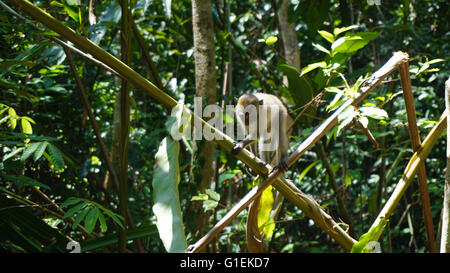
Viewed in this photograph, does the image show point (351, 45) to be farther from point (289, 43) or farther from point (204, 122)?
point (289, 43)

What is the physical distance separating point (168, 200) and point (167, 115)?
1969 millimetres

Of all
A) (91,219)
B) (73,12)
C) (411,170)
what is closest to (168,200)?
(91,219)

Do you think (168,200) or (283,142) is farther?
(283,142)

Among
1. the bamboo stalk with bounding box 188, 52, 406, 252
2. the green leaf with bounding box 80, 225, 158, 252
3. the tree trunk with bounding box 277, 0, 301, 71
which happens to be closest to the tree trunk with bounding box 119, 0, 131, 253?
the green leaf with bounding box 80, 225, 158, 252

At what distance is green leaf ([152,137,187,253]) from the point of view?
52.4 inches

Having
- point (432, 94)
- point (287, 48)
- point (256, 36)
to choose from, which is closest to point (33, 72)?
point (287, 48)

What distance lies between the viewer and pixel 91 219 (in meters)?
1.94

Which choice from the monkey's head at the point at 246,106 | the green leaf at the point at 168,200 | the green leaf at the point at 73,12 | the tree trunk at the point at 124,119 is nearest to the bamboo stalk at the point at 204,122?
the green leaf at the point at 168,200

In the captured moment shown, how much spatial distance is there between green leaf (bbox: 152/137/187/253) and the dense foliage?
1.7 inches

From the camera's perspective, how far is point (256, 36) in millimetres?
4727

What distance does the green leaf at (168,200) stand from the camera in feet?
4.36

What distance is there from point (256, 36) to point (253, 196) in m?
3.58

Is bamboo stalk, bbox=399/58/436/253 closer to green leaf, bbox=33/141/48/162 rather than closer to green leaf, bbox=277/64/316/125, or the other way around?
green leaf, bbox=277/64/316/125

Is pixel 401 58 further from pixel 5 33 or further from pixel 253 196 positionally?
pixel 5 33
